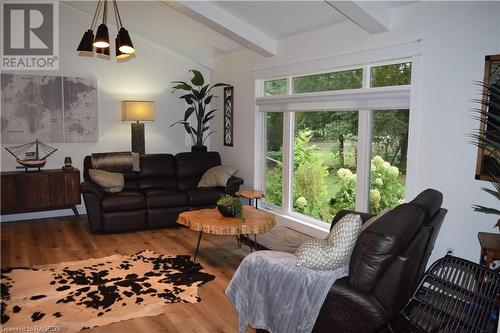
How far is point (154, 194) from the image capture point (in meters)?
5.30

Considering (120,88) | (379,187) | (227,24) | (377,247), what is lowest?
(377,247)

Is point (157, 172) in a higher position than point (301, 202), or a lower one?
higher

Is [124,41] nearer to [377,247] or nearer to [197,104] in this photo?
[377,247]

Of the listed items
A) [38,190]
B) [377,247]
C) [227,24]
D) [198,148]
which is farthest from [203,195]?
[377,247]

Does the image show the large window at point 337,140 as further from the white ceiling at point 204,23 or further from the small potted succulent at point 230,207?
the small potted succulent at point 230,207

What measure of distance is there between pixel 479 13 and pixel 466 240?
71.3 inches

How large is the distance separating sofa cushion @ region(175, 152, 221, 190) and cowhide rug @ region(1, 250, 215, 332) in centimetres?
189

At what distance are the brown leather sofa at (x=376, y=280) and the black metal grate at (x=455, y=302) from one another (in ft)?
0.34

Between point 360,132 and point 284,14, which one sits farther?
point 284,14

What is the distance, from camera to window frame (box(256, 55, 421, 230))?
3.60 m

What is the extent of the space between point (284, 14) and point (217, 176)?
245 cm

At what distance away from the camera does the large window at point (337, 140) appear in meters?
3.92

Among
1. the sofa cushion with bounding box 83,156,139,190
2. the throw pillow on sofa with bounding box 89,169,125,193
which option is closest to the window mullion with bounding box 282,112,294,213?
the sofa cushion with bounding box 83,156,139,190

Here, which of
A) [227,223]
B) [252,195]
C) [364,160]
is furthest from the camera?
[252,195]
